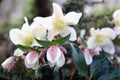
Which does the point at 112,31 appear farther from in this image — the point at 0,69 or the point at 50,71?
the point at 0,69

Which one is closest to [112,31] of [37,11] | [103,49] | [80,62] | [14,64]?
[103,49]

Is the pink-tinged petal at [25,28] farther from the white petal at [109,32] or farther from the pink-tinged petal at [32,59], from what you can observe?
the white petal at [109,32]

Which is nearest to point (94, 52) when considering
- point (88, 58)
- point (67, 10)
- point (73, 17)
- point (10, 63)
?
point (88, 58)

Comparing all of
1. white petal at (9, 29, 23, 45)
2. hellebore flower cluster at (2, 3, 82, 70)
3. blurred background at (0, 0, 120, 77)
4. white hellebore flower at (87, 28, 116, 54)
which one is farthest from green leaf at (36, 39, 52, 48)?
blurred background at (0, 0, 120, 77)

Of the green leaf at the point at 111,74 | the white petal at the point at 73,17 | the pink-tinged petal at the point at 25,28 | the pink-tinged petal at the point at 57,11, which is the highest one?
the pink-tinged petal at the point at 57,11

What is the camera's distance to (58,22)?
95 centimetres

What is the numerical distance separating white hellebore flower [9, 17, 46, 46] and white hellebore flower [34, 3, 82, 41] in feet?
0.08

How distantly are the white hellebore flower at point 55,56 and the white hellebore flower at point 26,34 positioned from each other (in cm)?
7

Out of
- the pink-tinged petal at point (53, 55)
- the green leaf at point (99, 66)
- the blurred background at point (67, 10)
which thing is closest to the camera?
the pink-tinged petal at point (53, 55)

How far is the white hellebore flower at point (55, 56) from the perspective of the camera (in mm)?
886

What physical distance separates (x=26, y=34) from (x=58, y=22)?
0.33ft

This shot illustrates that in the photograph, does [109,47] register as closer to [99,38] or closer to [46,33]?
[99,38]

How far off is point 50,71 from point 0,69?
0.20 m

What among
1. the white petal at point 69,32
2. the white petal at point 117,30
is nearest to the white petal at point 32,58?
the white petal at point 69,32
